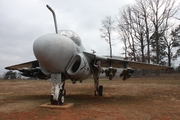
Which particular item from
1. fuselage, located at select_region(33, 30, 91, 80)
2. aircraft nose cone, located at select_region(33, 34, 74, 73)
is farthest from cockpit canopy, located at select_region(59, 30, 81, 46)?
aircraft nose cone, located at select_region(33, 34, 74, 73)

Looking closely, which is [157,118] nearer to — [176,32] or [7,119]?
[7,119]

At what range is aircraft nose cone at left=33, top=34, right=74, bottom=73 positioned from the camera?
22.1 ft

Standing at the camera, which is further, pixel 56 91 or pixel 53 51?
pixel 56 91

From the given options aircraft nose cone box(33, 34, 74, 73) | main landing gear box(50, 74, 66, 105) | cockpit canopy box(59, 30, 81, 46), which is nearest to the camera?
aircraft nose cone box(33, 34, 74, 73)

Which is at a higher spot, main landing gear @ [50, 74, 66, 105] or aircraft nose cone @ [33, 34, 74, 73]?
aircraft nose cone @ [33, 34, 74, 73]

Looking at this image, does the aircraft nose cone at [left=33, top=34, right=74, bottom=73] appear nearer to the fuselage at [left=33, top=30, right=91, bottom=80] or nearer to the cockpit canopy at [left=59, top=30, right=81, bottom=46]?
the fuselage at [left=33, top=30, right=91, bottom=80]

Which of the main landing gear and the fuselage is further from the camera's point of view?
the main landing gear

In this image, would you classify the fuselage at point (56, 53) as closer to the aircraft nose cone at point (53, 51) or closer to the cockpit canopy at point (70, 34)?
the aircraft nose cone at point (53, 51)

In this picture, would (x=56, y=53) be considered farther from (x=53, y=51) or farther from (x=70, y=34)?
(x=70, y=34)

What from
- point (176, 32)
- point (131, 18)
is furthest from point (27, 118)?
point (176, 32)

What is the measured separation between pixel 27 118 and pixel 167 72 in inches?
1481

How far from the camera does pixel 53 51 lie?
22.6 ft

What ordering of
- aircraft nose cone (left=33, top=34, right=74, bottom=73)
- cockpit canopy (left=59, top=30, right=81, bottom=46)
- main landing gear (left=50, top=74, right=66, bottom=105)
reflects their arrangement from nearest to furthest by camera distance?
aircraft nose cone (left=33, top=34, right=74, bottom=73), main landing gear (left=50, top=74, right=66, bottom=105), cockpit canopy (left=59, top=30, right=81, bottom=46)

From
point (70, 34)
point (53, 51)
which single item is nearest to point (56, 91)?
point (53, 51)
